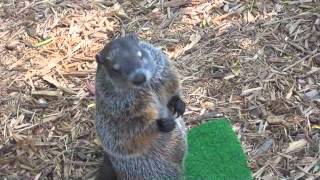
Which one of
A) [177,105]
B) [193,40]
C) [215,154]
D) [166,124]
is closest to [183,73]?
[193,40]

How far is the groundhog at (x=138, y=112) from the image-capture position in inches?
138

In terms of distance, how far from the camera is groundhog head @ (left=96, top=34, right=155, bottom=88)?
11.3 feet

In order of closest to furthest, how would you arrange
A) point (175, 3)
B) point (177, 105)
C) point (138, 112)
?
point (138, 112) → point (177, 105) → point (175, 3)

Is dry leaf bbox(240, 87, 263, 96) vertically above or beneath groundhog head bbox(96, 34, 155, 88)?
beneath

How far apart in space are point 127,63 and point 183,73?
152cm

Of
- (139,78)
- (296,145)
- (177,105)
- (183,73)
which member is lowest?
(296,145)

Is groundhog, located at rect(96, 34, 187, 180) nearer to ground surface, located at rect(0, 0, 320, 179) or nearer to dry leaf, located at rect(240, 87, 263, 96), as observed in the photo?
ground surface, located at rect(0, 0, 320, 179)

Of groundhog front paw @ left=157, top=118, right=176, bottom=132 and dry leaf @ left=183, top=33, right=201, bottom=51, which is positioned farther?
dry leaf @ left=183, top=33, right=201, bottom=51

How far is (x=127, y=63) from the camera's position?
11.3 feet

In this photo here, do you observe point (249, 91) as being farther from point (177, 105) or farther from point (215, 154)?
point (177, 105)

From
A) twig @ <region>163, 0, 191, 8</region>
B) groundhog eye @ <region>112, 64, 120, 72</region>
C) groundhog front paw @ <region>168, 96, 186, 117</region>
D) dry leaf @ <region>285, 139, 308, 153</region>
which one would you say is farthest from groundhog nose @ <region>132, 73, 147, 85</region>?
twig @ <region>163, 0, 191, 8</region>

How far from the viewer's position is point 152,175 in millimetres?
3945

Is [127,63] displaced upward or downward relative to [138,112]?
upward

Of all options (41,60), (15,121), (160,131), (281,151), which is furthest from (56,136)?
(281,151)
